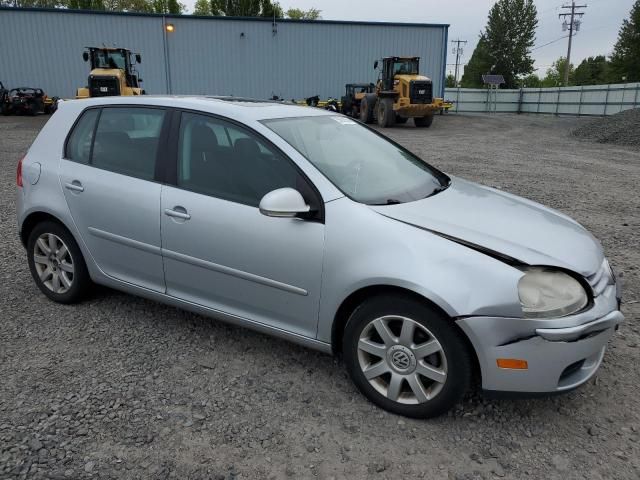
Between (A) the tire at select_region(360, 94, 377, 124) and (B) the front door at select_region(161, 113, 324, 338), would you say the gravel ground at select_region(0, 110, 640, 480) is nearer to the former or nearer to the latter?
(B) the front door at select_region(161, 113, 324, 338)

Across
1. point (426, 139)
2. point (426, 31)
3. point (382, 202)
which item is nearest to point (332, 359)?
point (382, 202)

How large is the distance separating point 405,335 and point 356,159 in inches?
49.4

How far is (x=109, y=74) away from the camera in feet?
70.2

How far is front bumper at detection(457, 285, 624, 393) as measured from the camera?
233cm

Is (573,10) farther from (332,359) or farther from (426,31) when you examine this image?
(332,359)

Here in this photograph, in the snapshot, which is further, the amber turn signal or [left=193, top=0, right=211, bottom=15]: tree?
[left=193, top=0, right=211, bottom=15]: tree

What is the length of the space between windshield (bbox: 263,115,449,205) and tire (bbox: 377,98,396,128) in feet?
63.0

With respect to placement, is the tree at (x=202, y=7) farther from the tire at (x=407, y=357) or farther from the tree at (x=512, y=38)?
the tire at (x=407, y=357)

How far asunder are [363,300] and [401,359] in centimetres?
35

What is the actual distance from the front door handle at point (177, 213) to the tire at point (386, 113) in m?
20.2

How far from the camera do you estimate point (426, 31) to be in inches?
1220

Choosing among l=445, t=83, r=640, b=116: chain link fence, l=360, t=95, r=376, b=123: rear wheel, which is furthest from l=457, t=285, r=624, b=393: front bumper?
l=445, t=83, r=640, b=116: chain link fence

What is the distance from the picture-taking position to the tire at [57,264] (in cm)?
378

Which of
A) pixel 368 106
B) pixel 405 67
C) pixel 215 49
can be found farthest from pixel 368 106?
pixel 215 49
